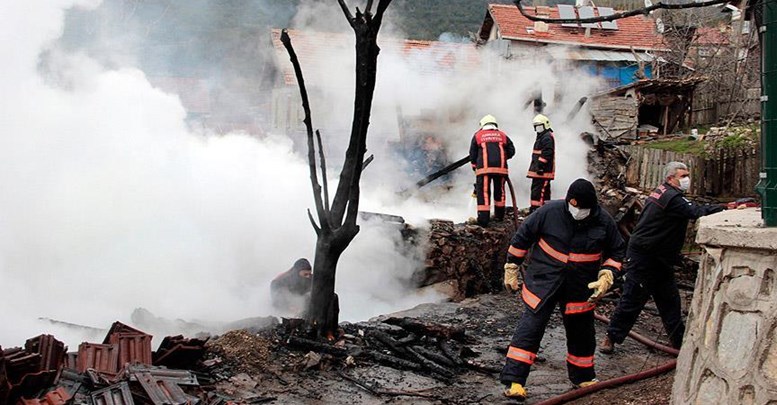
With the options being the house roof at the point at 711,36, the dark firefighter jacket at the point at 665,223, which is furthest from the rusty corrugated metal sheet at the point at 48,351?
the house roof at the point at 711,36

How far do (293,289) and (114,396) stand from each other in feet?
11.1

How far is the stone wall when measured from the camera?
10.4 ft

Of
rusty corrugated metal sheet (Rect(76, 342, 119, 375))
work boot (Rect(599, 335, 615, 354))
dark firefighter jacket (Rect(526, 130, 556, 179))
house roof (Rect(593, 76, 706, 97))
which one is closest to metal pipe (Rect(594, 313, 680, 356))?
work boot (Rect(599, 335, 615, 354))

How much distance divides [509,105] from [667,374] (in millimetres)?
13276

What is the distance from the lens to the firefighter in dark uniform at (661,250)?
6.59 meters

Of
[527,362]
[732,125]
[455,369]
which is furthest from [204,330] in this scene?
[732,125]

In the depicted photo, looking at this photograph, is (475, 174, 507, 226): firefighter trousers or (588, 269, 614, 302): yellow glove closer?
(588, 269, 614, 302): yellow glove

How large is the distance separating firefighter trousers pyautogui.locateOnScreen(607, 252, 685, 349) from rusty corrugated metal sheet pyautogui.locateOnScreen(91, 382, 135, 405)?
4501mm

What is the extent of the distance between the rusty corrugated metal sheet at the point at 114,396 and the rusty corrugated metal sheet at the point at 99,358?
1.30 ft

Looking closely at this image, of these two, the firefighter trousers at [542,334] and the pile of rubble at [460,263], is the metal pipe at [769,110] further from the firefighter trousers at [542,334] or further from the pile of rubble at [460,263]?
the pile of rubble at [460,263]

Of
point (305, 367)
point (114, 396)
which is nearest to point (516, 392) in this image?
point (305, 367)

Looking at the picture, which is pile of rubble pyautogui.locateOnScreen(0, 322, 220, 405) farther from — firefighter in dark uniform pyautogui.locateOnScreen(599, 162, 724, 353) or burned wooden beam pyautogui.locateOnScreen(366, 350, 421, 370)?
firefighter in dark uniform pyautogui.locateOnScreen(599, 162, 724, 353)

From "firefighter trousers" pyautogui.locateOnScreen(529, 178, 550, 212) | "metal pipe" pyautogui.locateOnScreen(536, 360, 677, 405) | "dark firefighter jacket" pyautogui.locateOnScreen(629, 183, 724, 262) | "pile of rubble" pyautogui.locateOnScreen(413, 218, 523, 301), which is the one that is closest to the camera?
"metal pipe" pyautogui.locateOnScreen(536, 360, 677, 405)

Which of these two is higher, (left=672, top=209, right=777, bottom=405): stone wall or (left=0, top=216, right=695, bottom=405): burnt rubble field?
(left=672, top=209, right=777, bottom=405): stone wall
